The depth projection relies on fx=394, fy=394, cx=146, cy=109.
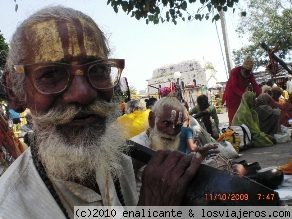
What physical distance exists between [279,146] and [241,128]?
1.00 metres

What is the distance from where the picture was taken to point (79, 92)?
156cm

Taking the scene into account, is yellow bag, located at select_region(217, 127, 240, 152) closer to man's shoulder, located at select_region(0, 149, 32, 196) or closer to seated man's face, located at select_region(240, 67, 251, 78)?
seated man's face, located at select_region(240, 67, 251, 78)

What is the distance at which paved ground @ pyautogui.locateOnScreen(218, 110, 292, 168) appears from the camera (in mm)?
6912

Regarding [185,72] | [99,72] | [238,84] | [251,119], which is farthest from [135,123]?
[185,72]

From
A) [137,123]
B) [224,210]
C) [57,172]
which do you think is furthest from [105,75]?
[137,123]

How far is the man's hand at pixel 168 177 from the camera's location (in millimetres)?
1344

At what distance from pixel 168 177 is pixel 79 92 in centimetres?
50

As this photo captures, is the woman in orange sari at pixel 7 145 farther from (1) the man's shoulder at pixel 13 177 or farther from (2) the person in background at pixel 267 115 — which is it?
(2) the person in background at pixel 267 115

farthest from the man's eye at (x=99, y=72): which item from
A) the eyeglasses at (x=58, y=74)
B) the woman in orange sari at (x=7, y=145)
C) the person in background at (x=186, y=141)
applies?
the person in background at (x=186, y=141)

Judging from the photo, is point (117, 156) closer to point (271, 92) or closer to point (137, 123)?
point (137, 123)

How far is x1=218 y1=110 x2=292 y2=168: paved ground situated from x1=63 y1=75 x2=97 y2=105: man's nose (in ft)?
18.1

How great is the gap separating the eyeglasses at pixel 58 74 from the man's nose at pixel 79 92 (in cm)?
2

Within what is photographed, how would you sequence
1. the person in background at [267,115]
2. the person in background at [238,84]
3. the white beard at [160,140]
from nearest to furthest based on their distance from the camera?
the white beard at [160,140]
the person in background at [238,84]
the person in background at [267,115]

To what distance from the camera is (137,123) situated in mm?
5371
